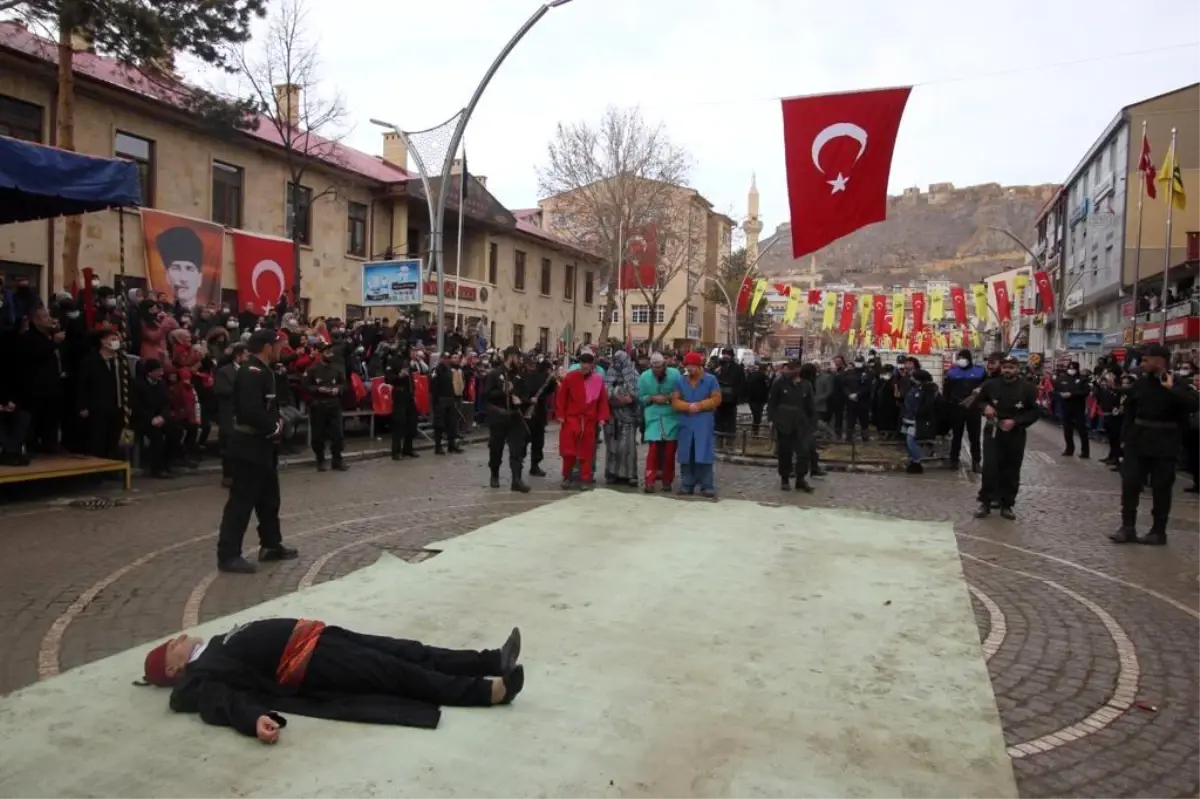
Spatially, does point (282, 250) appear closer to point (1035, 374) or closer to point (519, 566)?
point (519, 566)

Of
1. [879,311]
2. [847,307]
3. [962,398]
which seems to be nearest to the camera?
[962,398]

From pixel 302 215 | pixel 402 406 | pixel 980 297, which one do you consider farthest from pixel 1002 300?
pixel 402 406

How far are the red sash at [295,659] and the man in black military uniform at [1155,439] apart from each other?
783 cm

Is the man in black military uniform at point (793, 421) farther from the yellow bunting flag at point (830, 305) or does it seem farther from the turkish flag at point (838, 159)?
the yellow bunting flag at point (830, 305)

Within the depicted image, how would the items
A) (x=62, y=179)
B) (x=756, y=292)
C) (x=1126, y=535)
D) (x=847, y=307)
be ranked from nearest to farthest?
(x=1126, y=535) < (x=62, y=179) < (x=847, y=307) < (x=756, y=292)

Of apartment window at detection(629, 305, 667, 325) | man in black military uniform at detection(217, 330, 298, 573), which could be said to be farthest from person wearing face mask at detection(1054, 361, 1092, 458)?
apartment window at detection(629, 305, 667, 325)

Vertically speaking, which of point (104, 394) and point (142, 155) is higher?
point (142, 155)

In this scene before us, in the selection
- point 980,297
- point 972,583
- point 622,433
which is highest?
point 980,297

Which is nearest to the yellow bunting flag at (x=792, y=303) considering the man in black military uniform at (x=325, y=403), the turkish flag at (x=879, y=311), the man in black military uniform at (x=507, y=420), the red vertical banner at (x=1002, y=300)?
the turkish flag at (x=879, y=311)

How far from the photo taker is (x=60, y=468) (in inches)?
374

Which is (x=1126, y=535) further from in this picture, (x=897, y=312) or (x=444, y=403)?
(x=897, y=312)

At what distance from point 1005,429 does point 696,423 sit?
352cm

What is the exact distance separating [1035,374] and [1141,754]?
92.7ft

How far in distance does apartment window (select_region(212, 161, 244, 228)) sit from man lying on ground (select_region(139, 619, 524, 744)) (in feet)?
70.4
